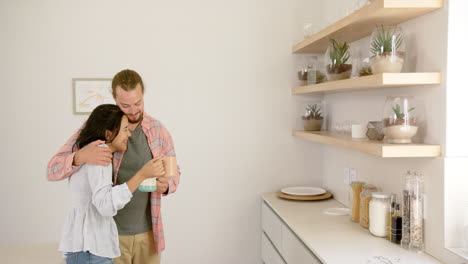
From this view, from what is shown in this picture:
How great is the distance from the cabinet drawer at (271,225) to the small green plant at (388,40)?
4.18ft

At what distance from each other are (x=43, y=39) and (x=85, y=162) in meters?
1.79

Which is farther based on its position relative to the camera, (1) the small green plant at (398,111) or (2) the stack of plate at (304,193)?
(2) the stack of plate at (304,193)

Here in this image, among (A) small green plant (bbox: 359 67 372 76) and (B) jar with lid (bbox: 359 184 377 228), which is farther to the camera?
(B) jar with lid (bbox: 359 184 377 228)

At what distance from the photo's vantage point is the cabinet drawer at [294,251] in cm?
221

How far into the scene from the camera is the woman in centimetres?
181

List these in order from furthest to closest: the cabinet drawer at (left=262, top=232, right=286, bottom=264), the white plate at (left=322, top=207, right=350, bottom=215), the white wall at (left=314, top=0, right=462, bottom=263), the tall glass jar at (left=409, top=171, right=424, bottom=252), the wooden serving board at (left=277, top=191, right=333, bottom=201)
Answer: the wooden serving board at (left=277, top=191, right=333, bottom=201)
the cabinet drawer at (left=262, top=232, right=286, bottom=264)
the white plate at (left=322, top=207, right=350, bottom=215)
the tall glass jar at (left=409, top=171, right=424, bottom=252)
the white wall at (left=314, top=0, right=462, bottom=263)

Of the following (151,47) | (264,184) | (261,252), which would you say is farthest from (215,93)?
(261,252)

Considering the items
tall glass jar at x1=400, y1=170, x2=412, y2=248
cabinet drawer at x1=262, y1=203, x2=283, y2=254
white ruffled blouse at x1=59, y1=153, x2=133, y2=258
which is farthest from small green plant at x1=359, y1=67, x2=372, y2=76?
white ruffled blouse at x1=59, y1=153, x2=133, y2=258

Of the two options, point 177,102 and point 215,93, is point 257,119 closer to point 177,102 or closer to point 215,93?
point 215,93

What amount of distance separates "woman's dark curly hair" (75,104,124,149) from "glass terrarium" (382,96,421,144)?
1244 mm

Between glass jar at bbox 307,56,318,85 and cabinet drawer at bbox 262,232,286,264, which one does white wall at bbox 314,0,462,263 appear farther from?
cabinet drawer at bbox 262,232,286,264

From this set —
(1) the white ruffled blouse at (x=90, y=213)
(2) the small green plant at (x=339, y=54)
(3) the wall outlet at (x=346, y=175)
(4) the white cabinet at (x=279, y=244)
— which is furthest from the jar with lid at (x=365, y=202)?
(1) the white ruffled blouse at (x=90, y=213)

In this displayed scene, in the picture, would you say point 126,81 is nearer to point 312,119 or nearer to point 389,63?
point 389,63

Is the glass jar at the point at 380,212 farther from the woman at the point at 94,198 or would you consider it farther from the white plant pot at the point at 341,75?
the woman at the point at 94,198
